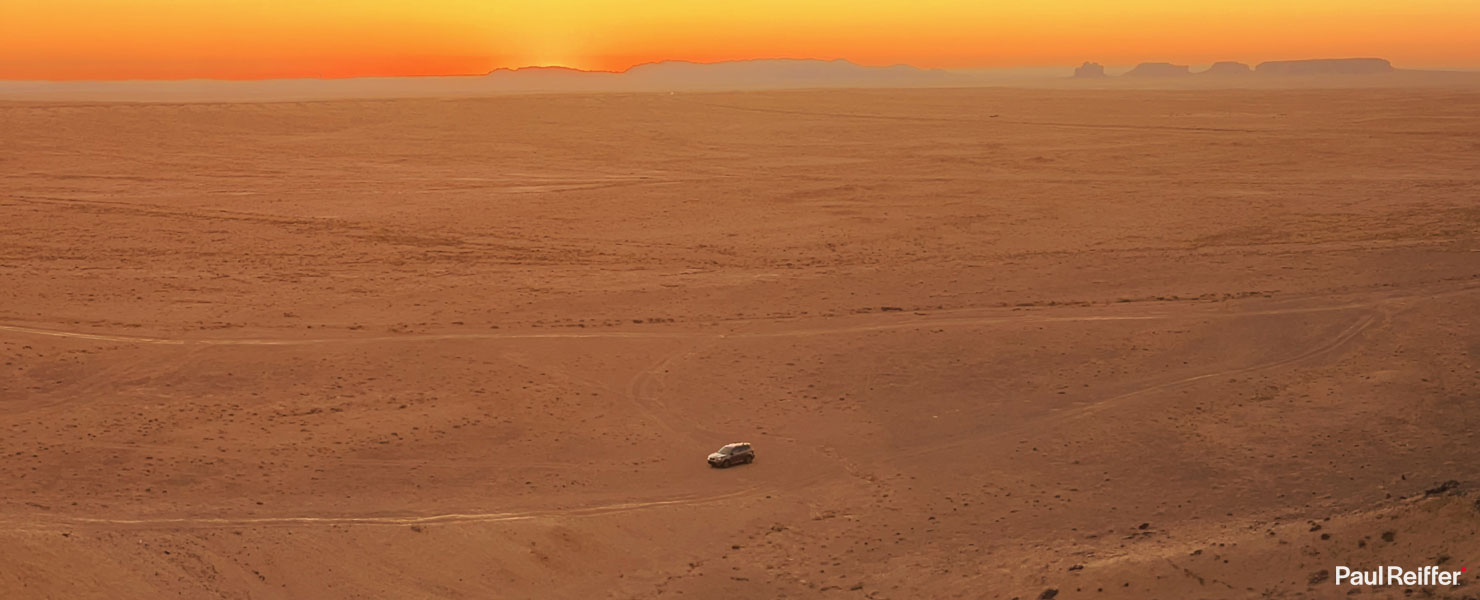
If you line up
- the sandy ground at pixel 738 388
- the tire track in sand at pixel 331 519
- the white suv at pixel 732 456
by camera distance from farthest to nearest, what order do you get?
the white suv at pixel 732 456
the tire track in sand at pixel 331 519
the sandy ground at pixel 738 388

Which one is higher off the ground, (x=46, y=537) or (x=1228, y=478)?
(x=46, y=537)

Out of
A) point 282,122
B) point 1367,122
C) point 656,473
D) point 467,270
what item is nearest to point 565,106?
point 282,122

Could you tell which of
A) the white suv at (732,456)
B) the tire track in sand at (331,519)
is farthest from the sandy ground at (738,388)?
the white suv at (732,456)

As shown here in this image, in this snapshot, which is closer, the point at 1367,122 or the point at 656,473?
the point at 656,473

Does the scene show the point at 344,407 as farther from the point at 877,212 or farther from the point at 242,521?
the point at 877,212

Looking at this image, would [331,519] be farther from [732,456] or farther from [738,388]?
[738,388]

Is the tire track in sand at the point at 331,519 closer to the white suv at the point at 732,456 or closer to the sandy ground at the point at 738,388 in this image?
the sandy ground at the point at 738,388

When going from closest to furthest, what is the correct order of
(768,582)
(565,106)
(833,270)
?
(768,582), (833,270), (565,106)

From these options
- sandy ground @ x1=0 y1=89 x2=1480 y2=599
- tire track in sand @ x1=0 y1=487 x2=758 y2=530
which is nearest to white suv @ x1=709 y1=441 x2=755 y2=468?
sandy ground @ x1=0 y1=89 x2=1480 y2=599

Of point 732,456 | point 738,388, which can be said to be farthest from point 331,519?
point 738,388
